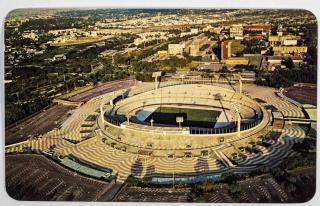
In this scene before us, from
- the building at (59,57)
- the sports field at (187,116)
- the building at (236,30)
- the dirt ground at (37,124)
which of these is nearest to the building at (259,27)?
the building at (236,30)

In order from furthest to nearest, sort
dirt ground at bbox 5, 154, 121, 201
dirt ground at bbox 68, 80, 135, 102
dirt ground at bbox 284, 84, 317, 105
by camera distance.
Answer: dirt ground at bbox 68, 80, 135, 102, dirt ground at bbox 284, 84, 317, 105, dirt ground at bbox 5, 154, 121, 201

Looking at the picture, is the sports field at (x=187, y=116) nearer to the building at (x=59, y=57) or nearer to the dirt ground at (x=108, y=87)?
the dirt ground at (x=108, y=87)

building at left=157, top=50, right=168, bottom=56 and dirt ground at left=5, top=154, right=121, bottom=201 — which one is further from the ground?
building at left=157, top=50, right=168, bottom=56

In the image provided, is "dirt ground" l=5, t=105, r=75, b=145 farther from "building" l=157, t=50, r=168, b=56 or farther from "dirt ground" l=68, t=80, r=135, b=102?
"building" l=157, t=50, r=168, b=56

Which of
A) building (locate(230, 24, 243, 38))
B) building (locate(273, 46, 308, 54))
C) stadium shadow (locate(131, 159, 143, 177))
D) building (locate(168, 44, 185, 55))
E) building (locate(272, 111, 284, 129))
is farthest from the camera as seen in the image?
building (locate(168, 44, 185, 55))

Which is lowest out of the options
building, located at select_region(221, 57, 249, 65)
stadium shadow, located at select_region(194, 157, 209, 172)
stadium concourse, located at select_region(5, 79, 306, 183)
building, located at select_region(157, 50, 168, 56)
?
stadium shadow, located at select_region(194, 157, 209, 172)

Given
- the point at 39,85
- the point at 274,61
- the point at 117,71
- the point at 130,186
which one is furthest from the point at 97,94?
the point at 274,61

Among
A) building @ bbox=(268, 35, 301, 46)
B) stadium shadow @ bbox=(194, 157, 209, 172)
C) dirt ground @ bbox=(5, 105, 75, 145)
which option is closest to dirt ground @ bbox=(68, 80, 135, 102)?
dirt ground @ bbox=(5, 105, 75, 145)

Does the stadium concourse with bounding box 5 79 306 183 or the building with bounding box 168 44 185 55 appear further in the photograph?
the building with bounding box 168 44 185 55
